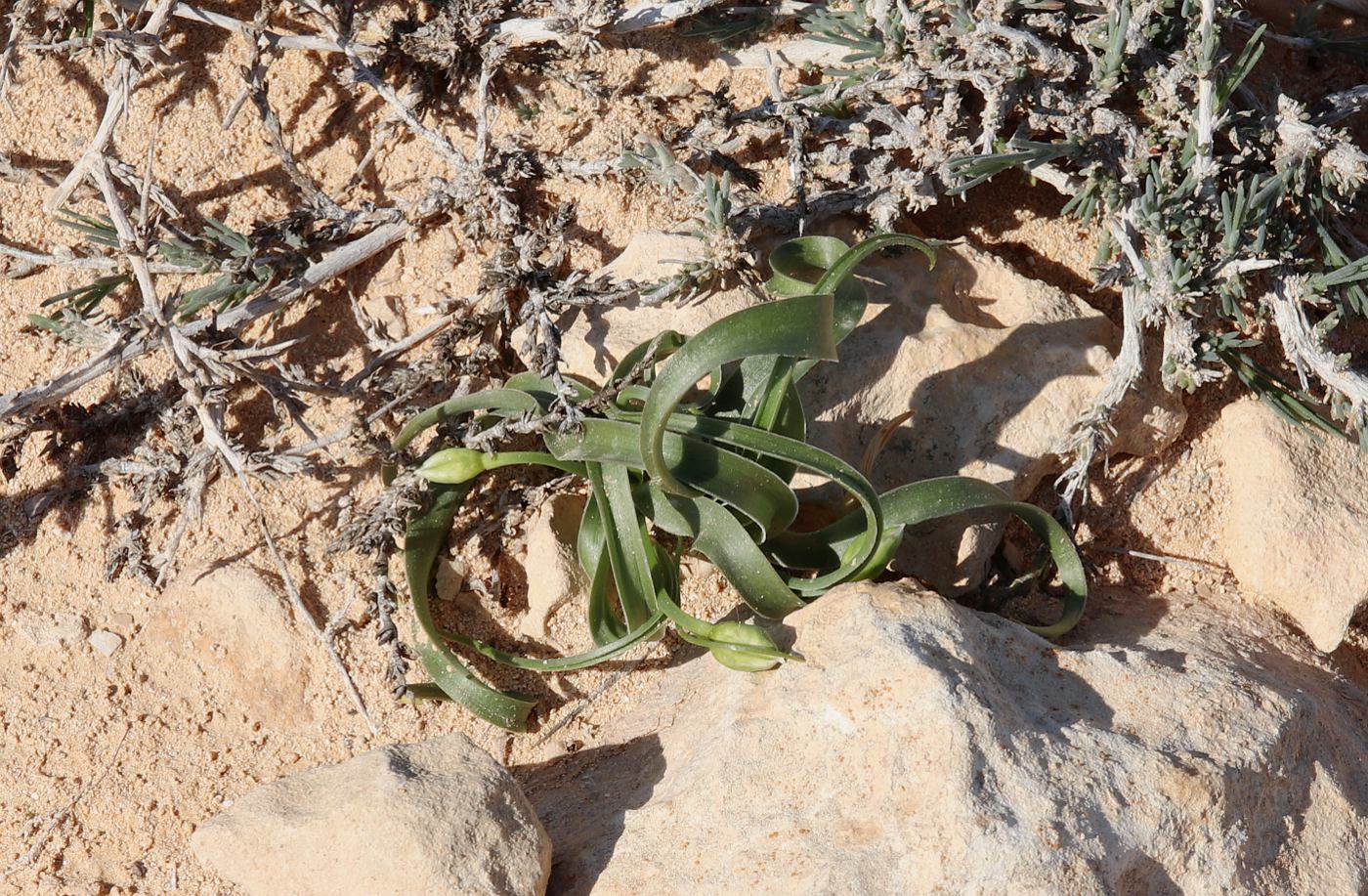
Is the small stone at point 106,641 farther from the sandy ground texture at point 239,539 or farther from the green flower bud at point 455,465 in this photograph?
the green flower bud at point 455,465

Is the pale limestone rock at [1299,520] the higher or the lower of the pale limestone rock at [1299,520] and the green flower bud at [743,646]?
the lower

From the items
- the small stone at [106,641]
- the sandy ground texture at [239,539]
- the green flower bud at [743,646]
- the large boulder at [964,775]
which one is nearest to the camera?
the large boulder at [964,775]

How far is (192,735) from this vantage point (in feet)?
8.02

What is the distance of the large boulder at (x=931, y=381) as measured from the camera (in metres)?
2.61

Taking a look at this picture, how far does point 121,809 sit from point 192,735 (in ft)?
0.60

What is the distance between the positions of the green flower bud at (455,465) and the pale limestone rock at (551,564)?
200 mm

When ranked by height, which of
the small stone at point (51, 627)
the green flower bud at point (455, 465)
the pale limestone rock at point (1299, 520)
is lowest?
the pale limestone rock at point (1299, 520)

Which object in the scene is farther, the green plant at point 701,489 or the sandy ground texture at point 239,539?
the sandy ground texture at point 239,539

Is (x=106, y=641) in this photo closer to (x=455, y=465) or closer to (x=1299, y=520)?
(x=455, y=465)

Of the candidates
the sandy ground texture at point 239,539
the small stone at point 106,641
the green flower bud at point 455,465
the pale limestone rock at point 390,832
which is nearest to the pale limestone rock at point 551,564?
the sandy ground texture at point 239,539

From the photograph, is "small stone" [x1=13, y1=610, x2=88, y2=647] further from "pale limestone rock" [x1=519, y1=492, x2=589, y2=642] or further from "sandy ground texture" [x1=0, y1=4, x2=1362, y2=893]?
"pale limestone rock" [x1=519, y1=492, x2=589, y2=642]

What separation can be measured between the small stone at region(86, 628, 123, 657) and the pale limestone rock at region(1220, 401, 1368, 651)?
8.04ft

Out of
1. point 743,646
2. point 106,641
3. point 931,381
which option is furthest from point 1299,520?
point 106,641

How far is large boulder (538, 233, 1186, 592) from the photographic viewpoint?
8.55 feet
